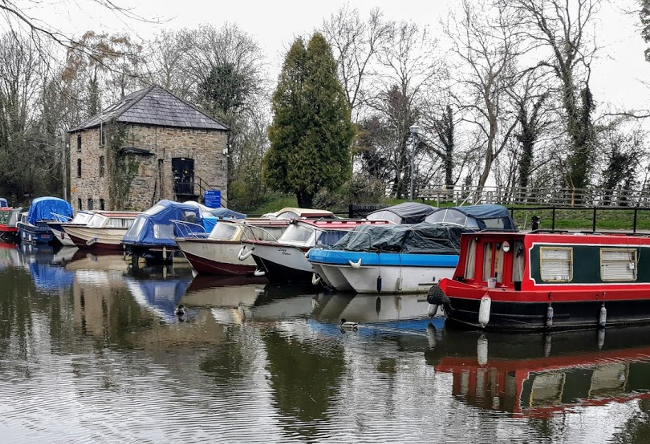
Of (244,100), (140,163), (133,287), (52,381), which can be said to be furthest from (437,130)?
(52,381)

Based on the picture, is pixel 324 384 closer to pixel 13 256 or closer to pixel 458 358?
pixel 458 358

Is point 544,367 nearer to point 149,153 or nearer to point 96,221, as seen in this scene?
point 96,221

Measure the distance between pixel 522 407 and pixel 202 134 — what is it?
40.2 m

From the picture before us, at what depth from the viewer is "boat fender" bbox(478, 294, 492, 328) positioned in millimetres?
15508

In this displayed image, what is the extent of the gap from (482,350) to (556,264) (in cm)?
314

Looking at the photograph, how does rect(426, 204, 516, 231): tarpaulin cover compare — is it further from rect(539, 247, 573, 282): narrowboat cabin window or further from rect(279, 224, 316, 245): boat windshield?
rect(539, 247, 573, 282): narrowboat cabin window

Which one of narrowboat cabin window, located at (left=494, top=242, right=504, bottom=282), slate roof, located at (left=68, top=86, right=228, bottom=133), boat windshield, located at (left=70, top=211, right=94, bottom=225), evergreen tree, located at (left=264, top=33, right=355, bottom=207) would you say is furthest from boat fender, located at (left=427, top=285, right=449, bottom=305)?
slate roof, located at (left=68, top=86, right=228, bottom=133)

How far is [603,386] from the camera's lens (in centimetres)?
1209

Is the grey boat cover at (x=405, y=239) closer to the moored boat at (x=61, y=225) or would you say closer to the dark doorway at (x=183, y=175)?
the moored boat at (x=61, y=225)

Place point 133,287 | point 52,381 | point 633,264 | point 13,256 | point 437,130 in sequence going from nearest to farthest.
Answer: point 52,381
point 633,264
point 133,287
point 13,256
point 437,130

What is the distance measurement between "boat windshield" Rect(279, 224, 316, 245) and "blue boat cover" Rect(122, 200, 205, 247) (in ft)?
20.7

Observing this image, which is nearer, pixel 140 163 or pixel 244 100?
pixel 140 163

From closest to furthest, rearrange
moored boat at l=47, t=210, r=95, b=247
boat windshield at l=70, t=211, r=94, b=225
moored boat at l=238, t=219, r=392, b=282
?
moored boat at l=238, t=219, r=392, b=282 → boat windshield at l=70, t=211, r=94, b=225 → moored boat at l=47, t=210, r=95, b=247

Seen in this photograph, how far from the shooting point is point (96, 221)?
122ft
